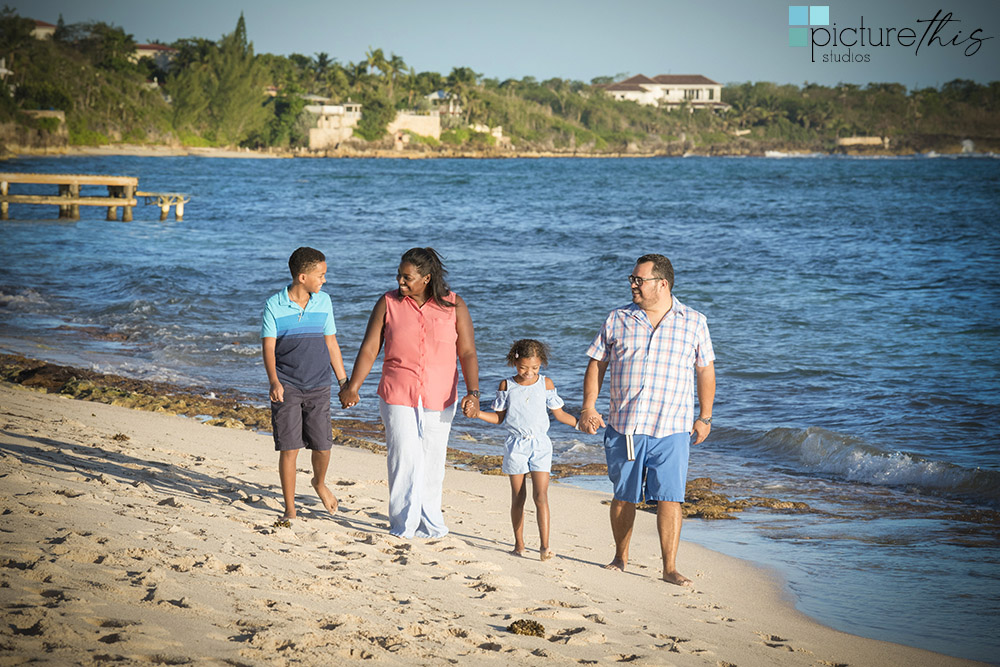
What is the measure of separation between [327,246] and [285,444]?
23775mm

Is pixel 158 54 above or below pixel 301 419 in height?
above

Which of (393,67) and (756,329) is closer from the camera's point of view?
(756,329)

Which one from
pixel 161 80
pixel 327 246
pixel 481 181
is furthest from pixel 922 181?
pixel 161 80

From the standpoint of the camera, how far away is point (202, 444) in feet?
24.0

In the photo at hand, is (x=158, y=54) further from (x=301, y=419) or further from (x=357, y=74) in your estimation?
(x=301, y=419)

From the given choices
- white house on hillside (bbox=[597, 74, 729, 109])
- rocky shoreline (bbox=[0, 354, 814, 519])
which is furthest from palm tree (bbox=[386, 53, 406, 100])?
rocky shoreline (bbox=[0, 354, 814, 519])

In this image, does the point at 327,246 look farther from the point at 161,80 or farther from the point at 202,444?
the point at 161,80

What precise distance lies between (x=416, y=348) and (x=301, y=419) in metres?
0.96

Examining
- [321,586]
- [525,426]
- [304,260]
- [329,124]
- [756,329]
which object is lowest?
[321,586]

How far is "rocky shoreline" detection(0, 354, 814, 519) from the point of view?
22.7 ft

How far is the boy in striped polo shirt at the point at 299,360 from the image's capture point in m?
5.15

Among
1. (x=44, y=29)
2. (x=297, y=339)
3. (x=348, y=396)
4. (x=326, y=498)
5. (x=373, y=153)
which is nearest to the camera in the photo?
(x=348, y=396)

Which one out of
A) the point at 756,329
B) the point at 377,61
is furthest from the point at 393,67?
the point at 756,329

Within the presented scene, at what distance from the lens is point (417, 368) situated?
4.91m
